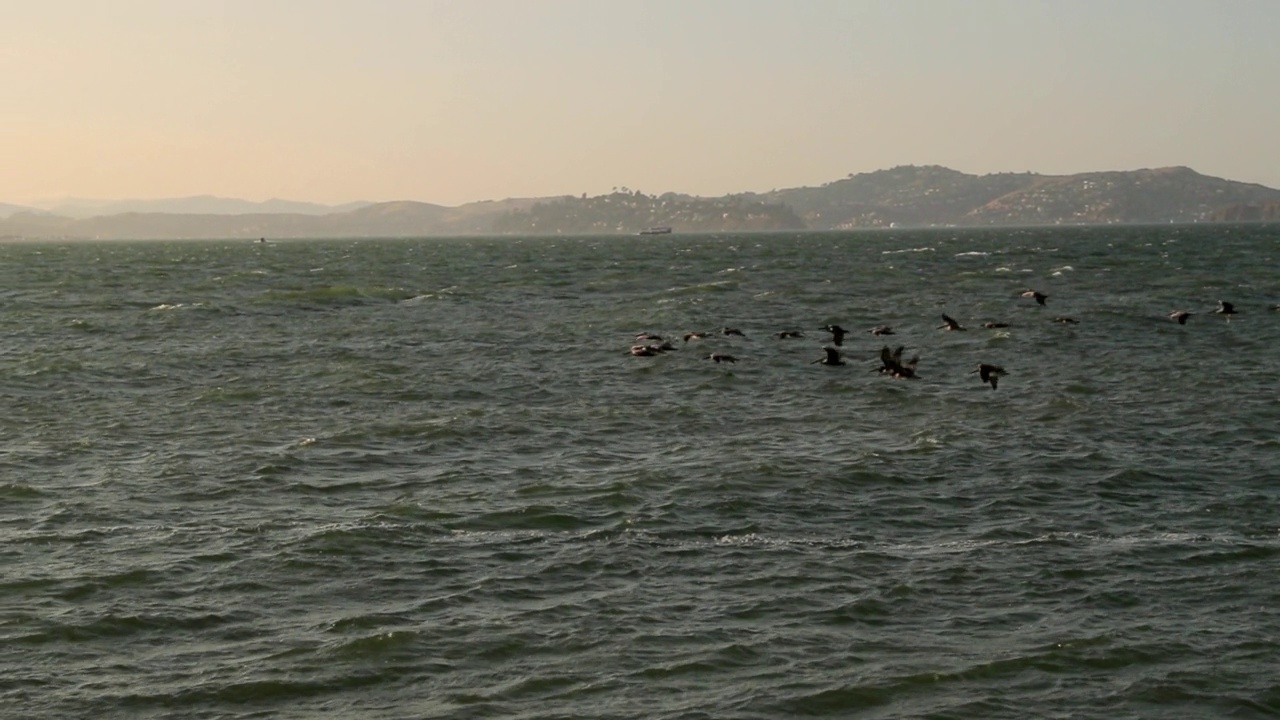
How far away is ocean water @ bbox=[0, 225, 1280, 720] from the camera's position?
13.9 metres

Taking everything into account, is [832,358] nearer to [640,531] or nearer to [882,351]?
[882,351]

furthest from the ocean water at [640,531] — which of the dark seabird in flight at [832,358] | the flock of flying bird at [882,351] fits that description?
the flock of flying bird at [882,351]

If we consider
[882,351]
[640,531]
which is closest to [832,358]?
[882,351]

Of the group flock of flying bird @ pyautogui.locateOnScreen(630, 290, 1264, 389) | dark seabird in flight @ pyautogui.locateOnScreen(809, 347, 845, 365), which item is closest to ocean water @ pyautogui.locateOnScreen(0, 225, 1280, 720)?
dark seabird in flight @ pyautogui.locateOnScreen(809, 347, 845, 365)

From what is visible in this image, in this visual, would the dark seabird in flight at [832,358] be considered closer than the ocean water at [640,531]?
No

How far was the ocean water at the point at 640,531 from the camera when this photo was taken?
45.7 feet

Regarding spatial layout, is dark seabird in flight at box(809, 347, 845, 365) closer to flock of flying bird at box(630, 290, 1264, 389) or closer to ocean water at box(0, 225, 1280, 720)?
flock of flying bird at box(630, 290, 1264, 389)

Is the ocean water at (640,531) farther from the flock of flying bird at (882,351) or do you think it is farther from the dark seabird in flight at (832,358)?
the flock of flying bird at (882,351)

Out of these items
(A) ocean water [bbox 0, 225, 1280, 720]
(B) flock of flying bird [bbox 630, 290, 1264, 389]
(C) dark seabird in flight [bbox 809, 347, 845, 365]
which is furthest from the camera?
(C) dark seabird in flight [bbox 809, 347, 845, 365]

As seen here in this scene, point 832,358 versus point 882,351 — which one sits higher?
point 882,351

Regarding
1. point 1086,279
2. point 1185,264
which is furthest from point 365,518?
point 1185,264

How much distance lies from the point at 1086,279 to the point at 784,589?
56965mm

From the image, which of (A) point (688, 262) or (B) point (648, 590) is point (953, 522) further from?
(A) point (688, 262)

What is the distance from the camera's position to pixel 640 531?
19.3 m
